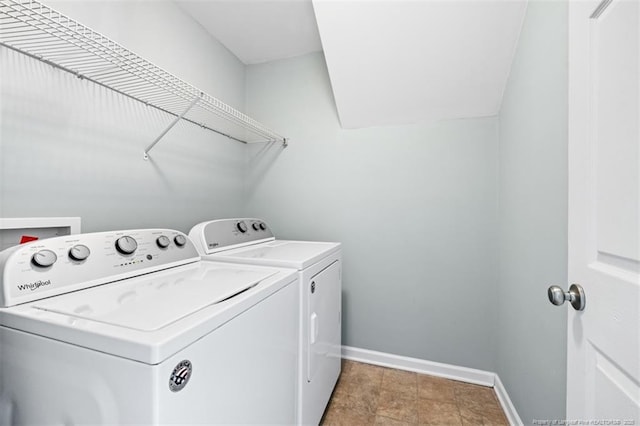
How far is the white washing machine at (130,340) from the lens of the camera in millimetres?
528

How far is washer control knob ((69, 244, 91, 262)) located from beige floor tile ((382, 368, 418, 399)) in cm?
182

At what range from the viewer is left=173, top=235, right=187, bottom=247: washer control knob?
4.06ft

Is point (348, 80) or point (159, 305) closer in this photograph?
point (159, 305)

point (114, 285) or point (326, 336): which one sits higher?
point (114, 285)

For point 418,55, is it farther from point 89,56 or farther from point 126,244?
point 126,244

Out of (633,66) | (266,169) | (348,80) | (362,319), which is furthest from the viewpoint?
(266,169)

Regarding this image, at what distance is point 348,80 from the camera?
1.80 metres

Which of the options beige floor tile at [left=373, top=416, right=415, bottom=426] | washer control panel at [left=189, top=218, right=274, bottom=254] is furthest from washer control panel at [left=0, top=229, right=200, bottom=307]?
beige floor tile at [left=373, top=416, right=415, bottom=426]

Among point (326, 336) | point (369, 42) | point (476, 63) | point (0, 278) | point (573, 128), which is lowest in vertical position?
point (326, 336)

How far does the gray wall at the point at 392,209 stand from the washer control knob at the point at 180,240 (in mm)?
1030

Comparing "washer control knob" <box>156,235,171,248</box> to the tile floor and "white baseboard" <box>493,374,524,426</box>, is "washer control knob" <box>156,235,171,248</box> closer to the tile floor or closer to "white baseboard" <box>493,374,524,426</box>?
the tile floor

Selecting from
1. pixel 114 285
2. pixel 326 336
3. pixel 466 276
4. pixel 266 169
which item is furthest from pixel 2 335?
pixel 466 276

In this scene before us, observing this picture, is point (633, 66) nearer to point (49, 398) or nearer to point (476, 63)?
point (476, 63)

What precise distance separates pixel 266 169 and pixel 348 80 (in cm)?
100
